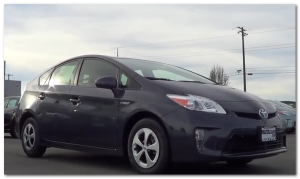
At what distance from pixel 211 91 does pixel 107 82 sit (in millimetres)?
1241

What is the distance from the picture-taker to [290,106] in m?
13.0

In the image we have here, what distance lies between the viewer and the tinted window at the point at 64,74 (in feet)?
20.3

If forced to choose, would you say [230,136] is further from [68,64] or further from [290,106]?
[290,106]

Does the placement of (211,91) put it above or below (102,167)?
above

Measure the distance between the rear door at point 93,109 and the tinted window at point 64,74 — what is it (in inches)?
8.9

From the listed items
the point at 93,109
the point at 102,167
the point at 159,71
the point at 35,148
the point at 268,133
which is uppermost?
the point at 159,71

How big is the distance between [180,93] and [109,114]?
97 centimetres

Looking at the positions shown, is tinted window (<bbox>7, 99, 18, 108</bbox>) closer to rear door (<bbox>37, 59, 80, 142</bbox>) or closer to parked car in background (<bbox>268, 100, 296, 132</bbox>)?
rear door (<bbox>37, 59, 80, 142</bbox>)

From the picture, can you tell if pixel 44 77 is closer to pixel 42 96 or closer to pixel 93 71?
pixel 42 96

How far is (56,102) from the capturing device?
6.10 metres

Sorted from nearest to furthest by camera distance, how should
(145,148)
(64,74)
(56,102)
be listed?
(145,148)
(56,102)
(64,74)

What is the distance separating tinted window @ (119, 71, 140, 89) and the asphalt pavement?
1016mm

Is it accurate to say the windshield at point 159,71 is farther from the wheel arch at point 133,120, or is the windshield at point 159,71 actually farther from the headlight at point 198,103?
the headlight at point 198,103

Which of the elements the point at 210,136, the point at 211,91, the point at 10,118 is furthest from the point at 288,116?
the point at 210,136
